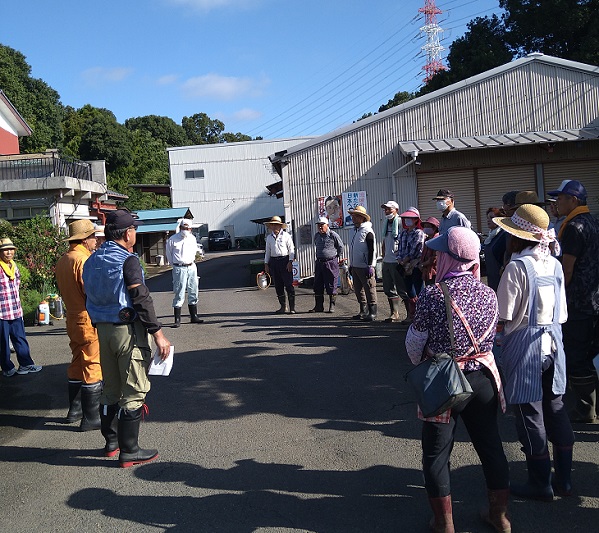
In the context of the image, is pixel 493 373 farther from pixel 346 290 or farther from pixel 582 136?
pixel 582 136

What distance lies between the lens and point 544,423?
4.12 metres

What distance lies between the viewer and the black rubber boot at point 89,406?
5.94 m

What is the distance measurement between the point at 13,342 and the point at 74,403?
99.9 inches

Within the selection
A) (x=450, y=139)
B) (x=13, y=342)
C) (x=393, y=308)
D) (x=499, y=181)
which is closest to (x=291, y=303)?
(x=393, y=308)

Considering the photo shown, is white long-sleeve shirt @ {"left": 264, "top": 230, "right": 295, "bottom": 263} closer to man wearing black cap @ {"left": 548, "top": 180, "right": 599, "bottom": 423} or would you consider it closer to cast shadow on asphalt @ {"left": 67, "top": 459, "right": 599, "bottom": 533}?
man wearing black cap @ {"left": 548, "top": 180, "right": 599, "bottom": 423}

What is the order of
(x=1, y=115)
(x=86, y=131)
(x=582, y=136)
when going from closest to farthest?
(x=582, y=136), (x=1, y=115), (x=86, y=131)

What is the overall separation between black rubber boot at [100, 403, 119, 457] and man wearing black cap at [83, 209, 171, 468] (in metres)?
0.15

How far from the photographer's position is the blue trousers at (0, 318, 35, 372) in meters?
8.04

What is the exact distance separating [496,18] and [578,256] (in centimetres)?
3295

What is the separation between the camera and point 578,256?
5266 mm

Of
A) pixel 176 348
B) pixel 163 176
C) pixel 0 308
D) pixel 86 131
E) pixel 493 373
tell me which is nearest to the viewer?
pixel 493 373

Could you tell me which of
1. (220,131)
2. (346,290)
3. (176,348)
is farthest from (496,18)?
(220,131)

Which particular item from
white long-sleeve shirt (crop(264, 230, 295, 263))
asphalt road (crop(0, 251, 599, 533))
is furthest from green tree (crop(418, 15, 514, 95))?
asphalt road (crop(0, 251, 599, 533))

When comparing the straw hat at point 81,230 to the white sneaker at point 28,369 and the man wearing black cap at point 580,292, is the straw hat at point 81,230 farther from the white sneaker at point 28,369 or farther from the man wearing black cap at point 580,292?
the man wearing black cap at point 580,292
